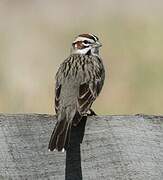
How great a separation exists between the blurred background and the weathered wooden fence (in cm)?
333

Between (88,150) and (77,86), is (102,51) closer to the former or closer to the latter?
(77,86)

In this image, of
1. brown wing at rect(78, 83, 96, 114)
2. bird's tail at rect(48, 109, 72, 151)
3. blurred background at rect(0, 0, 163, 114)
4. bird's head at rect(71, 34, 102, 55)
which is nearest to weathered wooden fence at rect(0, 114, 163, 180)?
bird's tail at rect(48, 109, 72, 151)

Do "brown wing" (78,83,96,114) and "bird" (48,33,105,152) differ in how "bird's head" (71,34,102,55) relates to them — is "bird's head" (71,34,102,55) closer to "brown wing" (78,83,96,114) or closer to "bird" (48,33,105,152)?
"bird" (48,33,105,152)

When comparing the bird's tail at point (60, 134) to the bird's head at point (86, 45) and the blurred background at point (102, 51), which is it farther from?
the blurred background at point (102, 51)

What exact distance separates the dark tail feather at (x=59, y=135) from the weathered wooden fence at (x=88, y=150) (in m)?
0.03

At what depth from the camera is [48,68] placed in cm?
1025

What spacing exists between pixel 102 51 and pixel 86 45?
3.41 metres

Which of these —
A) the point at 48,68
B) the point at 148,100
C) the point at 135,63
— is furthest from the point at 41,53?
the point at 148,100

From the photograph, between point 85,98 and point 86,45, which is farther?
point 86,45

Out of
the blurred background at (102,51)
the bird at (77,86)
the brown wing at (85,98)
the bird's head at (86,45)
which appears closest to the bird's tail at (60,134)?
the bird at (77,86)

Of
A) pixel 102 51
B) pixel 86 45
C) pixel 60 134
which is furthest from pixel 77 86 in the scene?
pixel 102 51

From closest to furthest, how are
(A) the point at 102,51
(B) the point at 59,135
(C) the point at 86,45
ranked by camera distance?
(B) the point at 59,135, (C) the point at 86,45, (A) the point at 102,51

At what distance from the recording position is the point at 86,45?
6992 millimetres

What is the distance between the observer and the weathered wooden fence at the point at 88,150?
3.91 metres
